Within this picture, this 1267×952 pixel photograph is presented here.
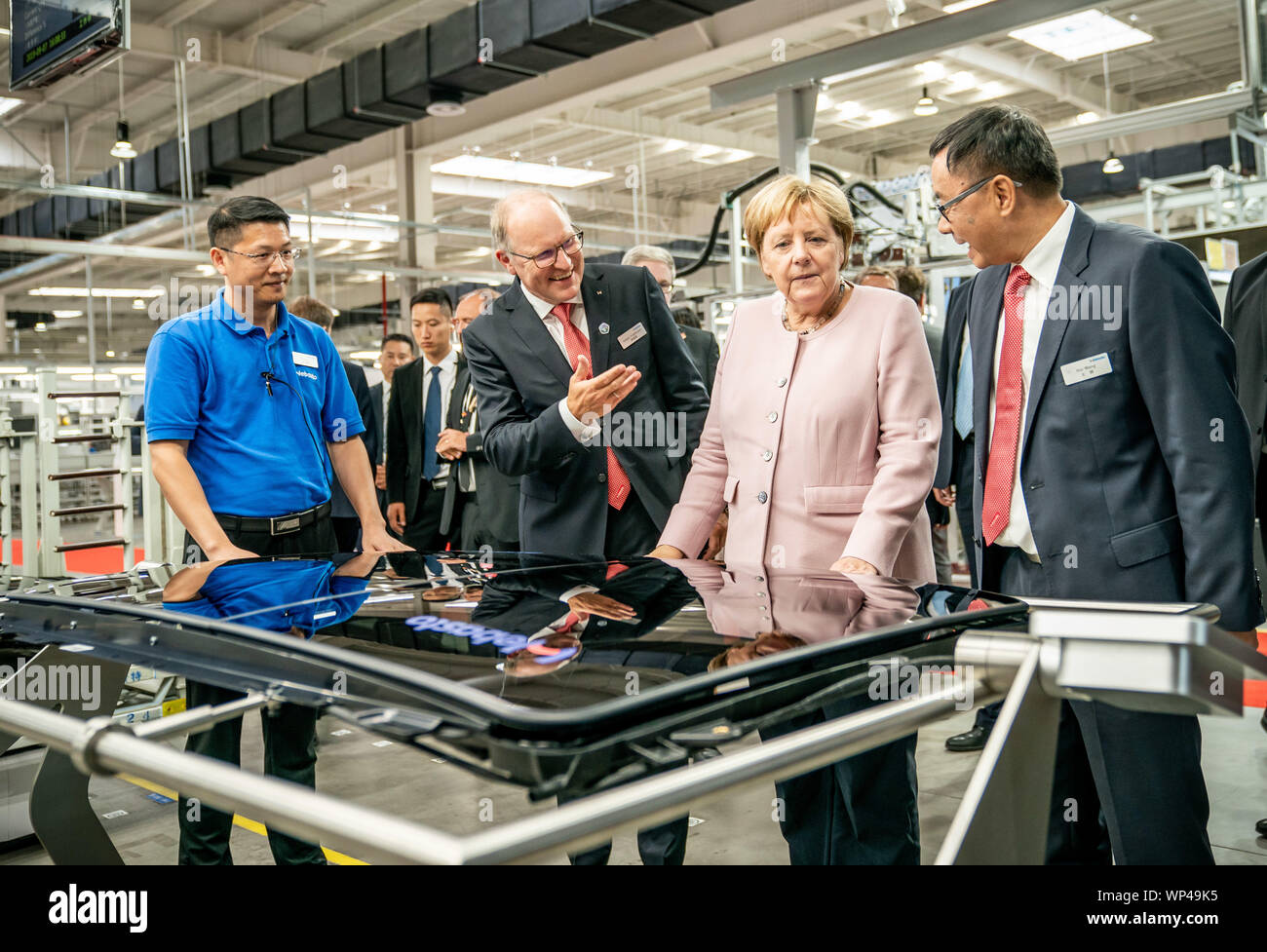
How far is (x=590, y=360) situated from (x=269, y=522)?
2.66ft

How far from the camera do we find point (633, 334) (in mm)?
2248

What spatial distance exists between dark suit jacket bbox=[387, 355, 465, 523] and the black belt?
180 cm

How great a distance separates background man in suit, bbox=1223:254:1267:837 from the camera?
8.39ft

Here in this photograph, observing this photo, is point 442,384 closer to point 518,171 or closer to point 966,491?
point 966,491

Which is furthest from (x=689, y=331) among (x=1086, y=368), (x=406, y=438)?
(x=1086, y=368)

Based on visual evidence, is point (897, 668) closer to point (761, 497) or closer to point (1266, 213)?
point (761, 497)

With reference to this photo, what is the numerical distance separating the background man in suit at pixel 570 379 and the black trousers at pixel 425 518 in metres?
2.01

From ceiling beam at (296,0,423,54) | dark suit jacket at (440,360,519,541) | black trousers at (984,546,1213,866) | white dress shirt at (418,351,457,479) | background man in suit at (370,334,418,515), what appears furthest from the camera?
ceiling beam at (296,0,423,54)

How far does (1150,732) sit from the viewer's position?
1609 millimetres

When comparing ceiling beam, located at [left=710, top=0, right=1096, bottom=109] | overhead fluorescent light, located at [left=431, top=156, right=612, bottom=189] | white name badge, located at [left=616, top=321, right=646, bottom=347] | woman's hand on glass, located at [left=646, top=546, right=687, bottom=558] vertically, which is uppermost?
overhead fluorescent light, located at [left=431, top=156, right=612, bottom=189]

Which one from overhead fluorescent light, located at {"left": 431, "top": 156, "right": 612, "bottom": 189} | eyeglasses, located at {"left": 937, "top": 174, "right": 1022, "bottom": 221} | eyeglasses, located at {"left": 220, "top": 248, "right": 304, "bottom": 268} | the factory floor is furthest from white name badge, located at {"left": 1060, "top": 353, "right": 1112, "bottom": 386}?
overhead fluorescent light, located at {"left": 431, "top": 156, "right": 612, "bottom": 189}

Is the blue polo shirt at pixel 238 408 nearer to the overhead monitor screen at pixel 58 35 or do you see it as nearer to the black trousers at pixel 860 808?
the black trousers at pixel 860 808

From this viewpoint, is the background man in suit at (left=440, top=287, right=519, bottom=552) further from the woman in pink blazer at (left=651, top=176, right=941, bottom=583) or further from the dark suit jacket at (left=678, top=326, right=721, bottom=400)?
the woman in pink blazer at (left=651, top=176, right=941, bottom=583)
